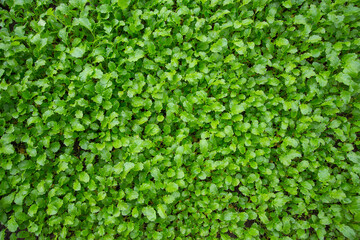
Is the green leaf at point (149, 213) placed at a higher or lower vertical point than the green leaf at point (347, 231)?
higher

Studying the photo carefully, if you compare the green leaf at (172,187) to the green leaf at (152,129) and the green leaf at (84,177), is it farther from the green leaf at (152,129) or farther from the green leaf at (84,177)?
the green leaf at (84,177)

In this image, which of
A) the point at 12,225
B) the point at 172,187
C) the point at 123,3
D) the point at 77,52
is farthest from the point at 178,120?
the point at 12,225

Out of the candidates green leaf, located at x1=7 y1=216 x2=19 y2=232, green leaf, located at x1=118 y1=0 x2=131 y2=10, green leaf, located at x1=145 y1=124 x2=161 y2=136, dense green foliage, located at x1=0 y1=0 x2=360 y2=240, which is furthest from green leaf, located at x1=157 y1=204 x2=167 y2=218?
green leaf, located at x1=118 y1=0 x2=131 y2=10

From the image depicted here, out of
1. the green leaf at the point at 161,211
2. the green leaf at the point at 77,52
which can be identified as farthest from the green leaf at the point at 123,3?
the green leaf at the point at 161,211

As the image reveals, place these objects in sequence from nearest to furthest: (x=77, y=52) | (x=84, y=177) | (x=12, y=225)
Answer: (x=12, y=225), (x=84, y=177), (x=77, y=52)

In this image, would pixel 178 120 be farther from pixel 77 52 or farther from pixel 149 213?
pixel 77 52

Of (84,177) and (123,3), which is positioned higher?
(123,3)

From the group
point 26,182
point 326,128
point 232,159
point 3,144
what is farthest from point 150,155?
point 326,128

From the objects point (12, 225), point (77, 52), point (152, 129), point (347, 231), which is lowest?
point (347, 231)

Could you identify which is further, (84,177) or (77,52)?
(77,52)
